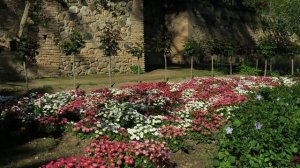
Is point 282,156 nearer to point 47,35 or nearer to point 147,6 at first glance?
point 47,35

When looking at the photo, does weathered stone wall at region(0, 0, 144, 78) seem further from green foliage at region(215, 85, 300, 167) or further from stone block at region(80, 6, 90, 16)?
green foliage at region(215, 85, 300, 167)

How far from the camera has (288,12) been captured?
33781mm

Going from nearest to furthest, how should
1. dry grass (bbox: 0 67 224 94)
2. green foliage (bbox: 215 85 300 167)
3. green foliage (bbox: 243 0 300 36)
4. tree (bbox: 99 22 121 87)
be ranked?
1. green foliage (bbox: 215 85 300 167)
2. dry grass (bbox: 0 67 224 94)
3. tree (bbox: 99 22 121 87)
4. green foliage (bbox: 243 0 300 36)

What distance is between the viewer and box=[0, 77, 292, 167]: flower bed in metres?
7.96

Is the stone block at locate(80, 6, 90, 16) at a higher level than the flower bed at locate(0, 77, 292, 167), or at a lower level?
higher

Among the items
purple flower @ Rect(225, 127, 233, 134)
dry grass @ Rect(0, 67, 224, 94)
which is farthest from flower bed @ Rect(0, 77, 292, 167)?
dry grass @ Rect(0, 67, 224, 94)

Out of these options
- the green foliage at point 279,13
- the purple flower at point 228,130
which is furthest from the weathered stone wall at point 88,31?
the purple flower at point 228,130

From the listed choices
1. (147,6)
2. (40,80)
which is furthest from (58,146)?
(147,6)

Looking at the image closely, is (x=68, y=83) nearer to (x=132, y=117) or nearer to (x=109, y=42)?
(x=109, y=42)

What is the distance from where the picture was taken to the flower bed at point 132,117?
796cm

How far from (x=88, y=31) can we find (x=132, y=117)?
13017 millimetres

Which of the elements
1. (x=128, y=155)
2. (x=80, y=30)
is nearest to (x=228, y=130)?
(x=128, y=155)

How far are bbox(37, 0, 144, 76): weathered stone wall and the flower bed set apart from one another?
7.59m

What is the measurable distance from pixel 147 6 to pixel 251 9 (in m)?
13.6
